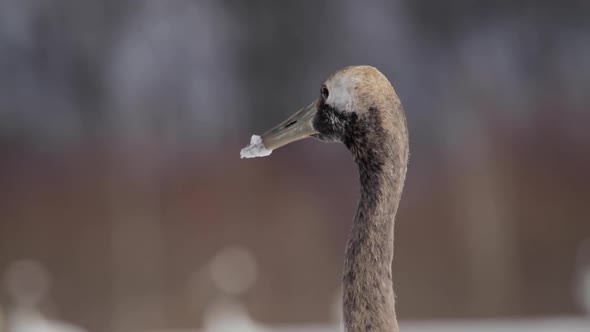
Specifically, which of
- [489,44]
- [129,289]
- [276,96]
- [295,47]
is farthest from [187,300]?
[489,44]

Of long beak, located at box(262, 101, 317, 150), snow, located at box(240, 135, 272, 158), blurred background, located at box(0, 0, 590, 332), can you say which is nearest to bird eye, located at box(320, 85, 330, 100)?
long beak, located at box(262, 101, 317, 150)

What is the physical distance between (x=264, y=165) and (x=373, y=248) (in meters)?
3.31

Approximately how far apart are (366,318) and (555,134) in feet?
11.3

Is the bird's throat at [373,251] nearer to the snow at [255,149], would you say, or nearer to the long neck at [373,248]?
the long neck at [373,248]

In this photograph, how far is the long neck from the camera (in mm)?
1310

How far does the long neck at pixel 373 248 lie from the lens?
131cm

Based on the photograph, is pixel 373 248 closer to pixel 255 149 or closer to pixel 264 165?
pixel 255 149

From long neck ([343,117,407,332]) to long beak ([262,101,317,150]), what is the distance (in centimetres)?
12

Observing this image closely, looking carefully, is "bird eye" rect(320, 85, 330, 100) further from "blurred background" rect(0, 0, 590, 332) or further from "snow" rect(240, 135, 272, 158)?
"blurred background" rect(0, 0, 590, 332)

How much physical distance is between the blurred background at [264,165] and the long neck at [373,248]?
305cm

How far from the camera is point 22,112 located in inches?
184

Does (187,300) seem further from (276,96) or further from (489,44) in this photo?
(489,44)

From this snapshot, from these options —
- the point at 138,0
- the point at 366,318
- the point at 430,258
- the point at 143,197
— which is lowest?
the point at 366,318

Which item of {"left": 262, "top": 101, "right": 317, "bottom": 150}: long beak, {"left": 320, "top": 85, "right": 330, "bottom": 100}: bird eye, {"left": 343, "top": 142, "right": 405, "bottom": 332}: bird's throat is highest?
{"left": 320, "top": 85, "right": 330, "bottom": 100}: bird eye
